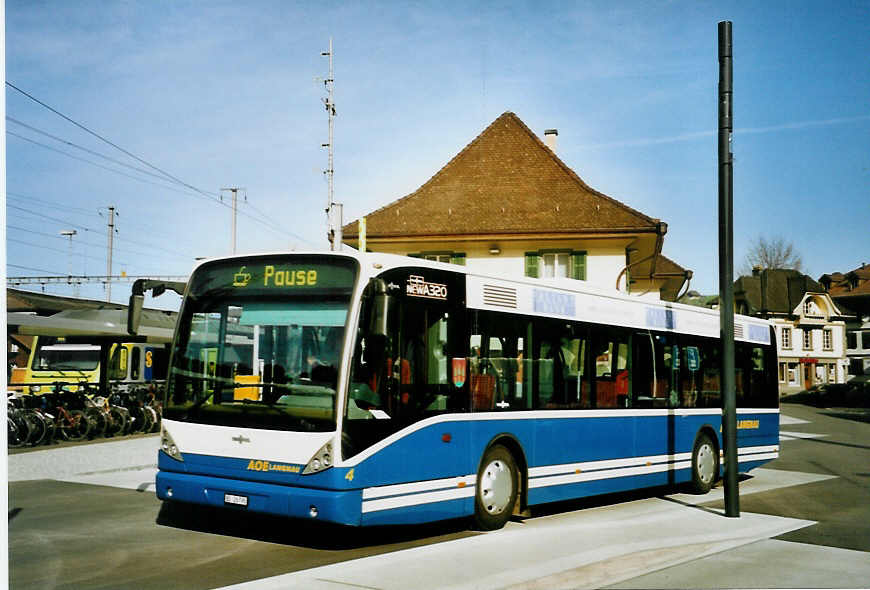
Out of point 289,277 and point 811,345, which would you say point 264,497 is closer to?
point 289,277

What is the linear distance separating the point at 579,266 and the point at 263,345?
3050 centimetres

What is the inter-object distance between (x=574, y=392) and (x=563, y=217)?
2759cm

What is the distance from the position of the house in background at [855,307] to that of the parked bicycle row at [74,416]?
82.1m

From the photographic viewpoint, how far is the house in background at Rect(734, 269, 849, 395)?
87.6m

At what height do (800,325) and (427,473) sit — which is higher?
(800,325)

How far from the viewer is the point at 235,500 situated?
8.86 meters

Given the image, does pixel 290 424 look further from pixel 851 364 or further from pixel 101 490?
pixel 851 364

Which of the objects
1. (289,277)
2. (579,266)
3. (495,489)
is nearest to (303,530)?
(495,489)

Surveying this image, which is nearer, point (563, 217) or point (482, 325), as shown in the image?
point (482, 325)

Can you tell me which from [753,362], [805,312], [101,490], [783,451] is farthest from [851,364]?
[101,490]

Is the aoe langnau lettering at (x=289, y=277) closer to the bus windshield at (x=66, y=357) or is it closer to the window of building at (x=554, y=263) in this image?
the bus windshield at (x=66, y=357)

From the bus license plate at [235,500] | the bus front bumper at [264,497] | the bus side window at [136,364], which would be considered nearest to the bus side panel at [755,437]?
the bus front bumper at [264,497]

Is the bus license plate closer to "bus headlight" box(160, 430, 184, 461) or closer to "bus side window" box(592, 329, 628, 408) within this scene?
"bus headlight" box(160, 430, 184, 461)

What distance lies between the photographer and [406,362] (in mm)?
9109
